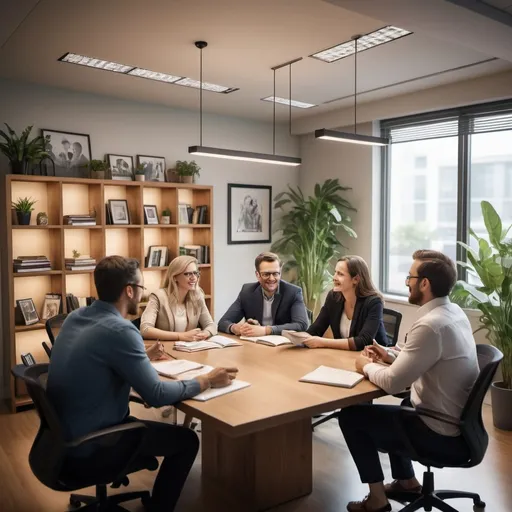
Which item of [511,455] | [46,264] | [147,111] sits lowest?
[511,455]

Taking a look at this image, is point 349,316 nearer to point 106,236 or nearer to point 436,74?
point 436,74

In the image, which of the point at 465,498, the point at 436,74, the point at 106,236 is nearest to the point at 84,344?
the point at 465,498

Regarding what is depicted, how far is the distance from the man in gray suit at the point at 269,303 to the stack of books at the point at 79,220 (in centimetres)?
174

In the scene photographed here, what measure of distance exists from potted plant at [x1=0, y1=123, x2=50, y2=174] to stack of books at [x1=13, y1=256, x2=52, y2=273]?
752mm

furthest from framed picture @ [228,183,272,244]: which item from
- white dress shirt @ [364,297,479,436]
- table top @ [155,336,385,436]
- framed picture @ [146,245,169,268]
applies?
white dress shirt @ [364,297,479,436]

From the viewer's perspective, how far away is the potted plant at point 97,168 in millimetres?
5141

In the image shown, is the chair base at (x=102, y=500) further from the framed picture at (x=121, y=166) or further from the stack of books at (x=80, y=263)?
the framed picture at (x=121, y=166)

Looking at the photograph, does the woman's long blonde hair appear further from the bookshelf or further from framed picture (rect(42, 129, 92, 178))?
framed picture (rect(42, 129, 92, 178))

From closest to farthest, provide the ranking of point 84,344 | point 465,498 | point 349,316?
1. point 84,344
2. point 465,498
3. point 349,316

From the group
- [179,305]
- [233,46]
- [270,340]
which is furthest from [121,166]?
[270,340]

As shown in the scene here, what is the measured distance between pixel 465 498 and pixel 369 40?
10.00ft

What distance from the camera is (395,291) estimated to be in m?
6.23

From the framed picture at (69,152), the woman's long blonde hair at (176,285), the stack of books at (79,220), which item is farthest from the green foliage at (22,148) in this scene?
the woman's long blonde hair at (176,285)

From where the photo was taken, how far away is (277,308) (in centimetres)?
417
